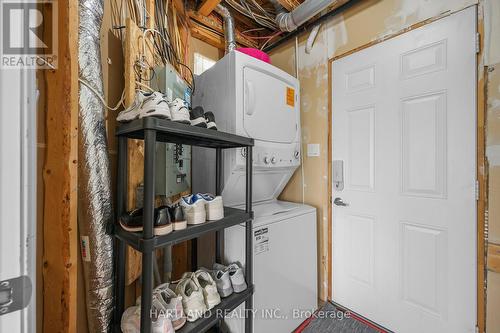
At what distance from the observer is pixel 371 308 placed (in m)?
1.52

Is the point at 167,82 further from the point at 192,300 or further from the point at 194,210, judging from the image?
the point at 192,300

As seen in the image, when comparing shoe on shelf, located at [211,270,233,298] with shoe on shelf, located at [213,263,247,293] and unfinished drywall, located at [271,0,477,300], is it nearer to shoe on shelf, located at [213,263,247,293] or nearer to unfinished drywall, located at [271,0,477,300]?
shoe on shelf, located at [213,263,247,293]

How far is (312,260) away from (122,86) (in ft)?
5.78

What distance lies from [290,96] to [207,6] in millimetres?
926

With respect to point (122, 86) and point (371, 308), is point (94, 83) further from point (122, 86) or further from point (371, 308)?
point (371, 308)

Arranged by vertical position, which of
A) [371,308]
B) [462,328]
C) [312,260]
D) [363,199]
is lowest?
[371,308]

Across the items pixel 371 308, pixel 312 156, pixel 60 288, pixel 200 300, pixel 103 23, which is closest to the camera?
pixel 60 288

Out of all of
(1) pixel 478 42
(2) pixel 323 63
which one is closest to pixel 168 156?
(2) pixel 323 63

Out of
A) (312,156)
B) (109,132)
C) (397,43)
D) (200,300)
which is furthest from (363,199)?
(109,132)

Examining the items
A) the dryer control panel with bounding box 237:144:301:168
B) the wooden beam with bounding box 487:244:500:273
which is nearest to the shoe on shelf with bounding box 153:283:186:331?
the dryer control panel with bounding box 237:144:301:168

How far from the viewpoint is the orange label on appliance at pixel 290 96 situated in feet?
5.53

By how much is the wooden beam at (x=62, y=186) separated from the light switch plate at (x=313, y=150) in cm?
160

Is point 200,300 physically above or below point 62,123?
below

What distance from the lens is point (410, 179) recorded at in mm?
1365
